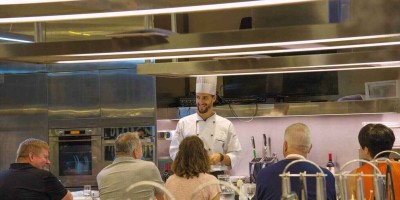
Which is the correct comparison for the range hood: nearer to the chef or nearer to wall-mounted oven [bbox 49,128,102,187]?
the chef

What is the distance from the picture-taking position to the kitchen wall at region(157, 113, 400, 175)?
6922mm

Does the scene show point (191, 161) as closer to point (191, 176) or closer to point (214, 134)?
point (191, 176)

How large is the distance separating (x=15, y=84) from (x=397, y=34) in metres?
5.54

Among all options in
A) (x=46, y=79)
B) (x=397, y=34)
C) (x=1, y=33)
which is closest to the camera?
(x=397, y=34)

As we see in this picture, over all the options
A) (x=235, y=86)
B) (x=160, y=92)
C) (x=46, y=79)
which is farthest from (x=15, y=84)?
(x=235, y=86)

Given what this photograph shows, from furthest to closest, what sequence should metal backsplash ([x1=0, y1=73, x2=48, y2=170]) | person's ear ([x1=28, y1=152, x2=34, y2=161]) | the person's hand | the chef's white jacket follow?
metal backsplash ([x1=0, y1=73, x2=48, y2=170])
the chef's white jacket
the person's hand
person's ear ([x1=28, y1=152, x2=34, y2=161])

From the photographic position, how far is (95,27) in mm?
7336

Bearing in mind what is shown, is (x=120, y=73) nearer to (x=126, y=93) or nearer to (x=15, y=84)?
(x=126, y=93)

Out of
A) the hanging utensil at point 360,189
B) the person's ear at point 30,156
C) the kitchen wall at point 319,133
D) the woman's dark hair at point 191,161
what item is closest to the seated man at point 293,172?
the woman's dark hair at point 191,161

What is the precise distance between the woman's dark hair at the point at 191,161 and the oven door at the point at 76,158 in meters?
2.81

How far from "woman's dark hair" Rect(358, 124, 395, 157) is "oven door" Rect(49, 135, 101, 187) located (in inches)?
142

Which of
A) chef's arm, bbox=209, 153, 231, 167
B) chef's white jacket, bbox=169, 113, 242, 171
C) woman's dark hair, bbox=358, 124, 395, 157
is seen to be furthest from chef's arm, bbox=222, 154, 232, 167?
woman's dark hair, bbox=358, 124, 395, 157

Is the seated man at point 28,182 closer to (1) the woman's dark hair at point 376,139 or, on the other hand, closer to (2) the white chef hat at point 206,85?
(2) the white chef hat at point 206,85

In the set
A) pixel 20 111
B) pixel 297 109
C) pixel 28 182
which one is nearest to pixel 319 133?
pixel 297 109
